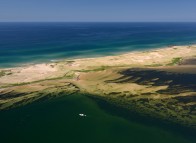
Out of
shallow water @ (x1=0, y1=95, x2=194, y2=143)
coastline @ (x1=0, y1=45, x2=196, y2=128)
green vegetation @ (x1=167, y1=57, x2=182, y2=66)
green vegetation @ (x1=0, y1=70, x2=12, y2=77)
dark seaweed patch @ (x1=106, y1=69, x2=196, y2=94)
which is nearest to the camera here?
shallow water @ (x1=0, y1=95, x2=194, y2=143)

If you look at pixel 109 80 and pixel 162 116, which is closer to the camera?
pixel 162 116

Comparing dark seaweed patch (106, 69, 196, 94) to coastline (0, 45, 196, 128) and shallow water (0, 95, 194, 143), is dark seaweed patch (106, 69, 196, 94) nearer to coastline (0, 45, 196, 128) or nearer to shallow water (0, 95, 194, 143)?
coastline (0, 45, 196, 128)

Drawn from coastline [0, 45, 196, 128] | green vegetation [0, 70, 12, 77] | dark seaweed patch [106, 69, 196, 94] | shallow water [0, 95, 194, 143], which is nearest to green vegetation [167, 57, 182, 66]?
coastline [0, 45, 196, 128]

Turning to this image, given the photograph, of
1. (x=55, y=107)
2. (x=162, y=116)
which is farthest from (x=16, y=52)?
(x=162, y=116)

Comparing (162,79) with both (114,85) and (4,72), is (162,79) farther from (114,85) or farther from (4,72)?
(4,72)

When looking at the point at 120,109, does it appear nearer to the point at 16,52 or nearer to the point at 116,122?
the point at 116,122

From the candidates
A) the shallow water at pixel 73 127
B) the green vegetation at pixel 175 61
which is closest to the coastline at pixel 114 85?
the green vegetation at pixel 175 61

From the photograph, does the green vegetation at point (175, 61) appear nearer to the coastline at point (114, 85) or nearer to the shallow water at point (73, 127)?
the coastline at point (114, 85)
